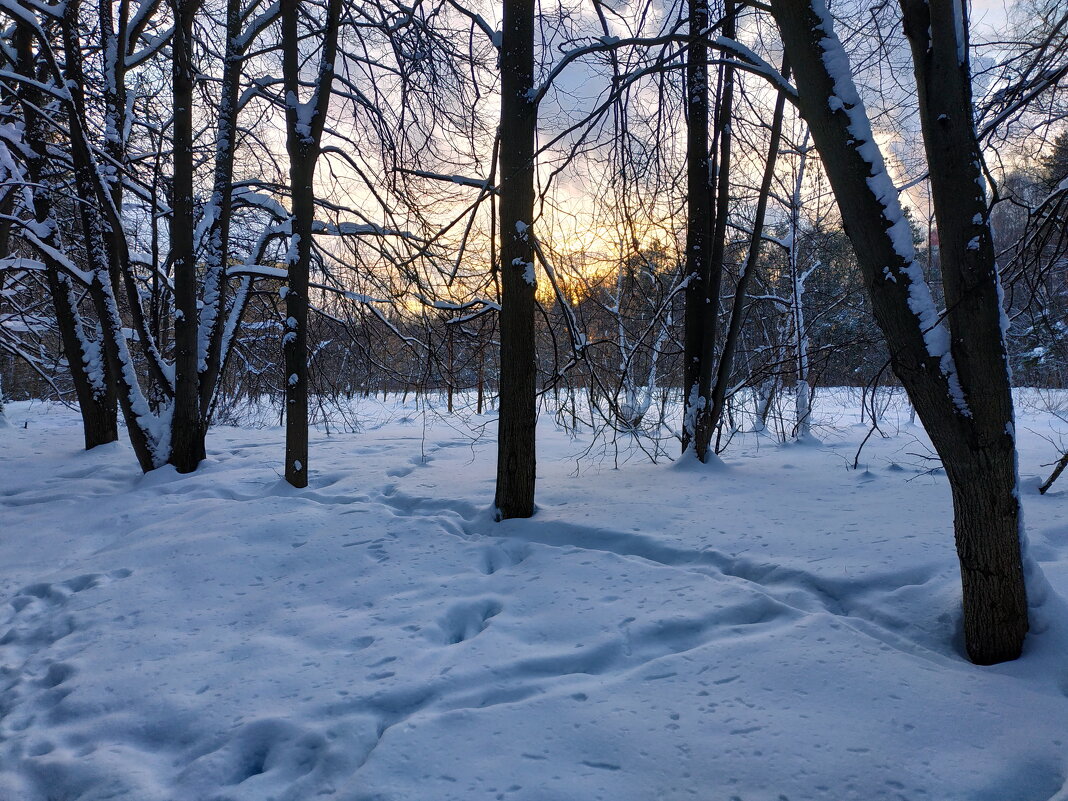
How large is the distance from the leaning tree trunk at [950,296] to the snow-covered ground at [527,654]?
324 mm

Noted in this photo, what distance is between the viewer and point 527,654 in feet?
8.42

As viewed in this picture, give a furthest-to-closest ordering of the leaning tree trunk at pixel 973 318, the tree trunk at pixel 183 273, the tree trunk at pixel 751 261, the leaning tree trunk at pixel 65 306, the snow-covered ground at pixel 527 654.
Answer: the leaning tree trunk at pixel 65 306 → the tree trunk at pixel 183 273 → the tree trunk at pixel 751 261 → the leaning tree trunk at pixel 973 318 → the snow-covered ground at pixel 527 654

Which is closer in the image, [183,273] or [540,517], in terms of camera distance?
[540,517]

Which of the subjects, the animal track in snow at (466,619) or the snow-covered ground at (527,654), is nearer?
the snow-covered ground at (527,654)

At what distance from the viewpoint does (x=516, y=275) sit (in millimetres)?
4344

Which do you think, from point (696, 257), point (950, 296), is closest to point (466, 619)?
point (950, 296)

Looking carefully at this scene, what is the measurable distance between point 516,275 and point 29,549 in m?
4.03

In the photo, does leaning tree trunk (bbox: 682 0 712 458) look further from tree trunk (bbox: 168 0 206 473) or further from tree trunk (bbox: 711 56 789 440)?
tree trunk (bbox: 168 0 206 473)

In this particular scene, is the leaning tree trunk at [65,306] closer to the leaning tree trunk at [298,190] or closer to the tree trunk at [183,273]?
the tree trunk at [183,273]

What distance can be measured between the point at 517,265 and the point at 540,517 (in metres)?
1.88

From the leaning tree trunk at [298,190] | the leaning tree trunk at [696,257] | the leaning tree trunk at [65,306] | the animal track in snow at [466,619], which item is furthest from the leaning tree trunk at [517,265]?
the leaning tree trunk at [65,306]

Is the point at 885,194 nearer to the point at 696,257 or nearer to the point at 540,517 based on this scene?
the point at 540,517

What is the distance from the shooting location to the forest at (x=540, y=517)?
6.54 ft


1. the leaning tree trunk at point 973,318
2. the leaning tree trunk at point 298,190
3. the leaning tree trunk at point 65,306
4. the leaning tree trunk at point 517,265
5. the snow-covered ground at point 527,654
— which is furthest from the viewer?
the leaning tree trunk at point 65,306
